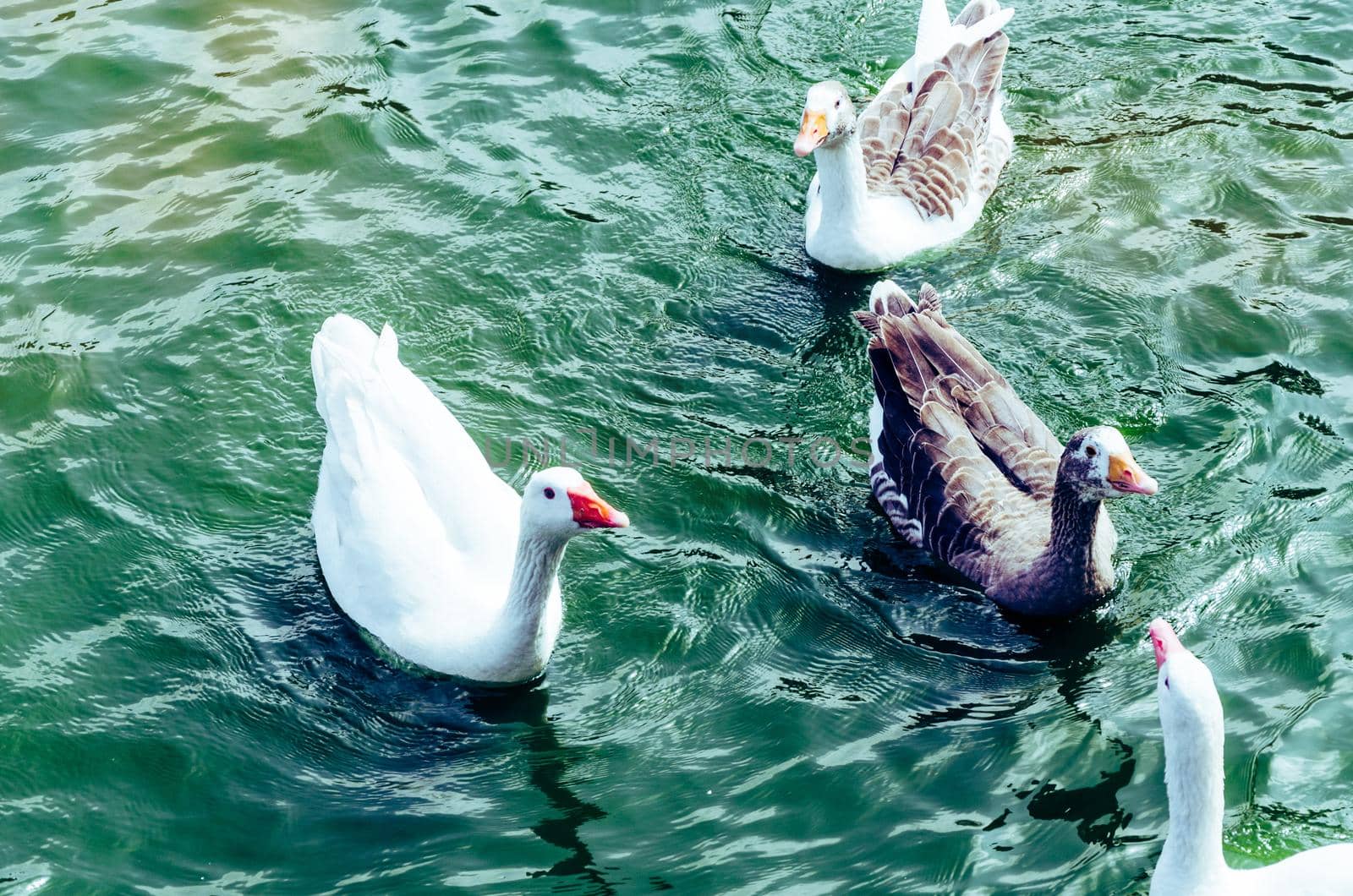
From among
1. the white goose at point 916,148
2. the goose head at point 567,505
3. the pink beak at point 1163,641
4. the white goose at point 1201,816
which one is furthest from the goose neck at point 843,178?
the white goose at point 1201,816

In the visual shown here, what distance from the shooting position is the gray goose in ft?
20.8

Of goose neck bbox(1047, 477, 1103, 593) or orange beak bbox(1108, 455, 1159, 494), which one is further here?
goose neck bbox(1047, 477, 1103, 593)

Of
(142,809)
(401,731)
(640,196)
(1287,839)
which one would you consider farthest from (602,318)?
(1287,839)

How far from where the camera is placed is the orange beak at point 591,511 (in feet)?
18.3

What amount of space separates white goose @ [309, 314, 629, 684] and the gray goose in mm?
1946

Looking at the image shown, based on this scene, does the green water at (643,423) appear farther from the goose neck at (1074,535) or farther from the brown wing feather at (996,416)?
the brown wing feather at (996,416)

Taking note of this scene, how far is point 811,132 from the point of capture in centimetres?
821

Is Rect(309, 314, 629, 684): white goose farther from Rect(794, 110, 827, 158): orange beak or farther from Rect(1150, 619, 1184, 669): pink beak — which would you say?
Rect(794, 110, 827, 158): orange beak

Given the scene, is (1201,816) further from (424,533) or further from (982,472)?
(424,533)

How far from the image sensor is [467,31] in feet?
35.2

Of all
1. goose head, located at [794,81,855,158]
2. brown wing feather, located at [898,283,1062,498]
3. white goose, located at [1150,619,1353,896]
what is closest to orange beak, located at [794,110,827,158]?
goose head, located at [794,81,855,158]

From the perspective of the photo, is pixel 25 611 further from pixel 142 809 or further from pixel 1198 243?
pixel 1198 243

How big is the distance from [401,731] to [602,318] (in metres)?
3.13

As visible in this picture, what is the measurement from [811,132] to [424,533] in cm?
351
